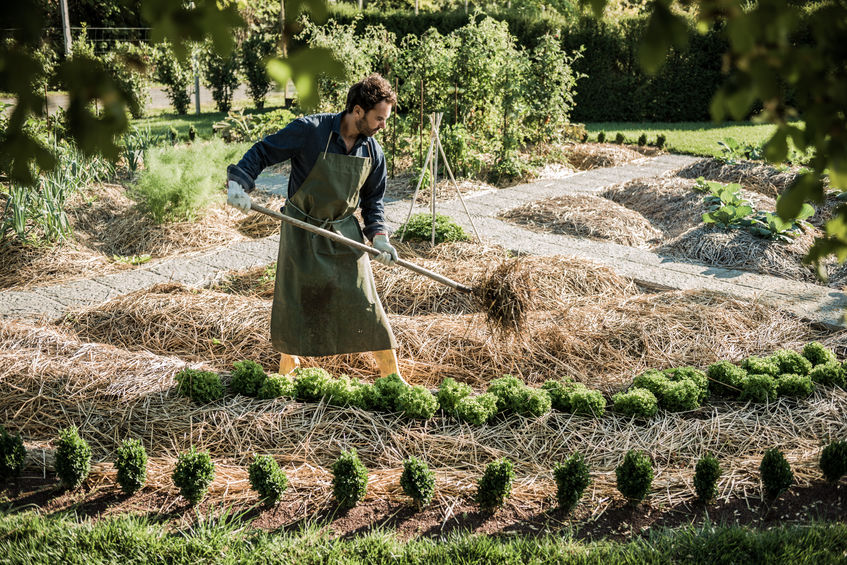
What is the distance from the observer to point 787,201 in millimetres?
1277

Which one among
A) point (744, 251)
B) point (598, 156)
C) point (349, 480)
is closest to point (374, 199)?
point (349, 480)

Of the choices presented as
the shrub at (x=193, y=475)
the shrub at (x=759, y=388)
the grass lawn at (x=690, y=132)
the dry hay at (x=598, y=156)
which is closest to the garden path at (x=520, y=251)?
the shrub at (x=759, y=388)

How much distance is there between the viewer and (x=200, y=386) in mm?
3639

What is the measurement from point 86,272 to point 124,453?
3284 mm

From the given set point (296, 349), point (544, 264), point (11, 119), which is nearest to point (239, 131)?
point (544, 264)

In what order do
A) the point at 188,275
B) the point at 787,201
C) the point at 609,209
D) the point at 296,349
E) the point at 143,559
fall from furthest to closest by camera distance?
the point at 609,209
the point at 188,275
the point at 296,349
the point at 143,559
the point at 787,201

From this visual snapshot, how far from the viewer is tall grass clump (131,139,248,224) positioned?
667cm

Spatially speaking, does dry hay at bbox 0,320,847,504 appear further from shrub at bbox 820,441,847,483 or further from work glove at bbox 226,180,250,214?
work glove at bbox 226,180,250,214

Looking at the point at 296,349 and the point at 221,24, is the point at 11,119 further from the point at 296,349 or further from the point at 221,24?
the point at 296,349

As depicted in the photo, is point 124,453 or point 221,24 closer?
point 221,24

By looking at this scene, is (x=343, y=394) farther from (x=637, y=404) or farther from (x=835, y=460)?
(x=835, y=460)

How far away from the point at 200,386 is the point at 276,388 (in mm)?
364

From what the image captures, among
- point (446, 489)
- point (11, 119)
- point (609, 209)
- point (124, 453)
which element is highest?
point (11, 119)

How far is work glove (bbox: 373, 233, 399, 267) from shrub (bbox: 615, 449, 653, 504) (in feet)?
5.01
